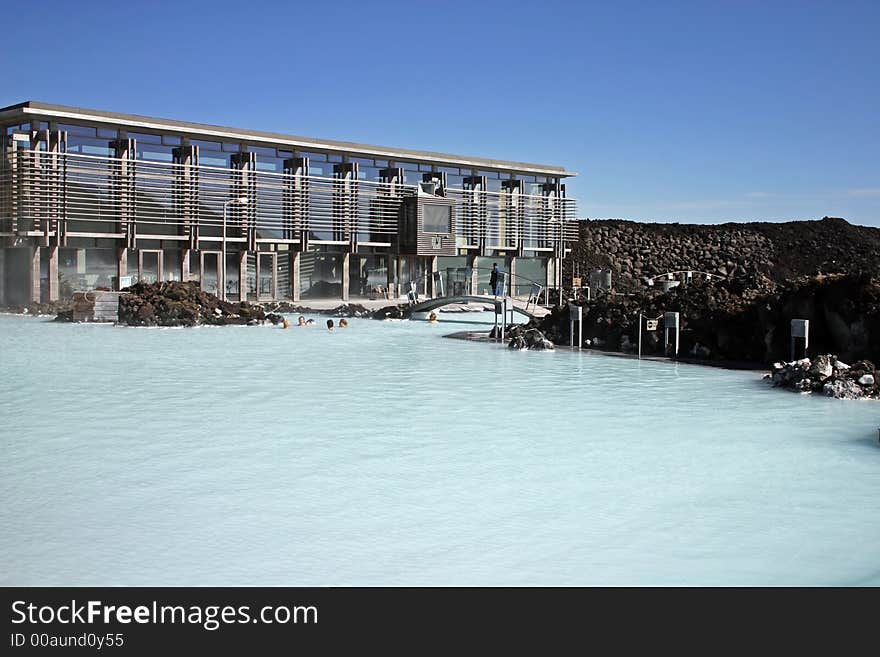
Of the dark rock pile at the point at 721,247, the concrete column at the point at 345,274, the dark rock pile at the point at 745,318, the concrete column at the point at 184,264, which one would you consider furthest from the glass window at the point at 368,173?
the dark rock pile at the point at 745,318

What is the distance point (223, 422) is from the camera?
10969 millimetres

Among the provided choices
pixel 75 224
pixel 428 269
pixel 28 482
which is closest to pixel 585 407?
pixel 28 482

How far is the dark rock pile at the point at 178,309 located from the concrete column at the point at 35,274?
3.43m

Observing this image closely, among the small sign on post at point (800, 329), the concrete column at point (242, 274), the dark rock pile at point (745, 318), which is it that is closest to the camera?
the small sign on post at point (800, 329)

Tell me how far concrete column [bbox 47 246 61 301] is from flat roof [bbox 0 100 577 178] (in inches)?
170

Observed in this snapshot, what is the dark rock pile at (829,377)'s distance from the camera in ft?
42.6

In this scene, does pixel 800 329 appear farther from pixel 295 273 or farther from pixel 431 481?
pixel 295 273

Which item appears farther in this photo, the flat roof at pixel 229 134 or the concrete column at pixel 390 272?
the concrete column at pixel 390 272

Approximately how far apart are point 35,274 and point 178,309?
6461 millimetres

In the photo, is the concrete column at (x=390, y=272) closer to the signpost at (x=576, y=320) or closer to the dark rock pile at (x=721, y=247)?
the dark rock pile at (x=721, y=247)

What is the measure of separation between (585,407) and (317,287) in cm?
2704

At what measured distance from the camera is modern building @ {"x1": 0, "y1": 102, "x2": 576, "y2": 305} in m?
30.4

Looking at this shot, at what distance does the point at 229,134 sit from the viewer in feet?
113

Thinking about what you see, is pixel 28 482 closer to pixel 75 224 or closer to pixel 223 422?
pixel 223 422
